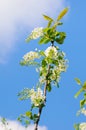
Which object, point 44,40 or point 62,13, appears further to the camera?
Answer: point 44,40

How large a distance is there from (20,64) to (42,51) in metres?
0.68

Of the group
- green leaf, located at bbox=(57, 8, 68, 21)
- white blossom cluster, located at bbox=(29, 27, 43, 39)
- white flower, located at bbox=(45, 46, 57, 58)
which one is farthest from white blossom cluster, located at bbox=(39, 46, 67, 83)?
green leaf, located at bbox=(57, 8, 68, 21)

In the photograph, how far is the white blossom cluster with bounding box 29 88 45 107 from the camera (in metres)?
9.44

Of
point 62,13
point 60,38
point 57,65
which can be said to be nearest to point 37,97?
point 57,65

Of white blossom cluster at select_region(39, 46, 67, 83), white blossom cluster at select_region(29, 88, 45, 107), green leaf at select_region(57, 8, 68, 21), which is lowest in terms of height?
white blossom cluster at select_region(29, 88, 45, 107)

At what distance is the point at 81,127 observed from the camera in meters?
10.1

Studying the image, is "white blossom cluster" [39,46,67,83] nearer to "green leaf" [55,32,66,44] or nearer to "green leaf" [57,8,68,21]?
"green leaf" [55,32,66,44]

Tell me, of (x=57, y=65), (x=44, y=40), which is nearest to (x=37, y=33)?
(x=44, y=40)

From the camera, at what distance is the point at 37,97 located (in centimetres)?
955

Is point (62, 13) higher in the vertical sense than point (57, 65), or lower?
higher

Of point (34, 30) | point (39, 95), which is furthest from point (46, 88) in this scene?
point (34, 30)

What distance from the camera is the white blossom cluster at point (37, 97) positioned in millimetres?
9438

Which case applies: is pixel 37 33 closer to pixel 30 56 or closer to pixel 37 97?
pixel 30 56

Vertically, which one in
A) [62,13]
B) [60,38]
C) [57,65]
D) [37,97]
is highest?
[62,13]
